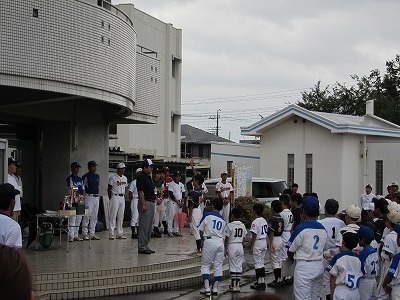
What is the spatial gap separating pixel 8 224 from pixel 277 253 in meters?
7.26

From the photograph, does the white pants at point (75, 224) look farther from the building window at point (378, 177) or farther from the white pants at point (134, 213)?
the building window at point (378, 177)

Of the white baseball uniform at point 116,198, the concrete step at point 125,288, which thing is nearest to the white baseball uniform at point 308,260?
the concrete step at point 125,288

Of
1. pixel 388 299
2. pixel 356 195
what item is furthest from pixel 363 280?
pixel 356 195

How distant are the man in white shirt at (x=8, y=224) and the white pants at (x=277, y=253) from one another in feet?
22.1

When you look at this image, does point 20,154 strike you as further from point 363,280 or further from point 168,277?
point 363,280

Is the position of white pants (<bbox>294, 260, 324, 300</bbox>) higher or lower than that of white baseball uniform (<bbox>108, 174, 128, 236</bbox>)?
lower

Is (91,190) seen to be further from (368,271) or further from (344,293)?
(344,293)

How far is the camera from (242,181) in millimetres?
22344

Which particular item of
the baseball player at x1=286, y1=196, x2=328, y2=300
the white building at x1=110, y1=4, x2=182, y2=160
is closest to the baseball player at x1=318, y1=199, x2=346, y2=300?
the baseball player at x1=286, y1=196, x2=328, y2=300

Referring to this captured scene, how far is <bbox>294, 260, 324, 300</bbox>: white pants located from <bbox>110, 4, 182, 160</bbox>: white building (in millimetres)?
33414

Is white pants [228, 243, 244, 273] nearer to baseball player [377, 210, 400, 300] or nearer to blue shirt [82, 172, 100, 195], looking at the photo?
baseball player [377, 210, 400, 300]

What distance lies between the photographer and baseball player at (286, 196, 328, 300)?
8711mm

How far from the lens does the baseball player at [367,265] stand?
804cm

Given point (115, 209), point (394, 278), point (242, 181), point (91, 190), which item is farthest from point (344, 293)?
point (242, 181)
